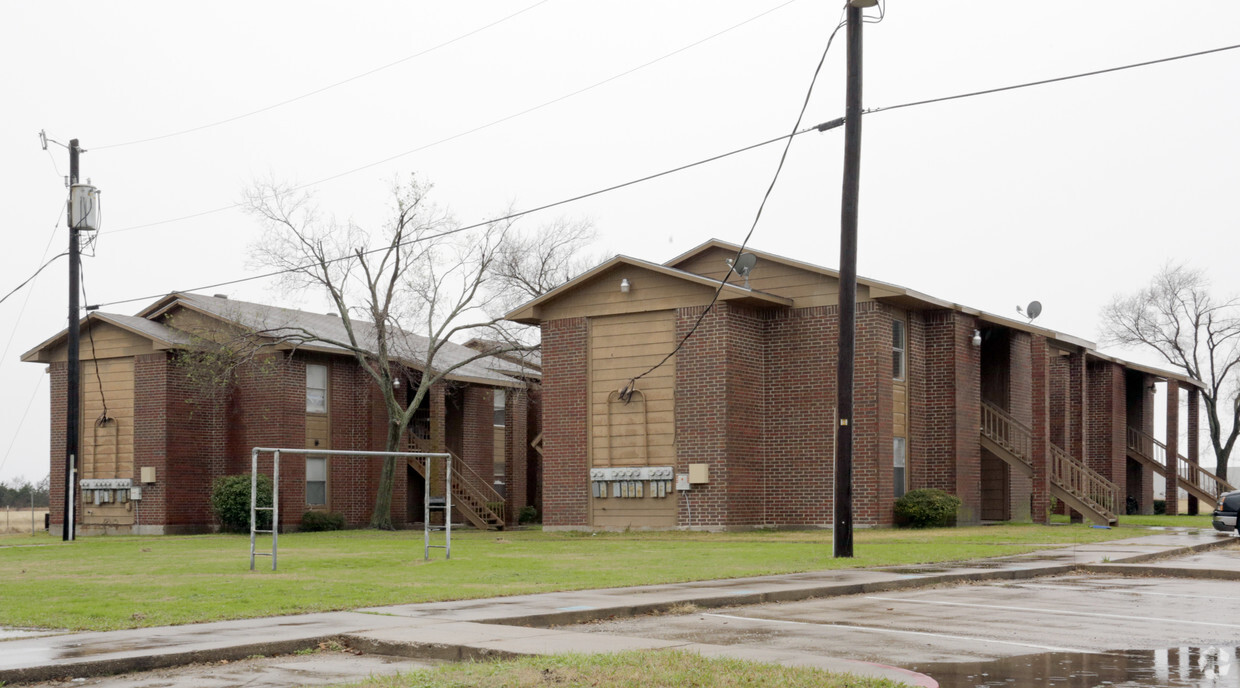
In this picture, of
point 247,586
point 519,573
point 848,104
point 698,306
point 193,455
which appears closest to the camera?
point 247,586

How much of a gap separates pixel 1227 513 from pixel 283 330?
24.9 m

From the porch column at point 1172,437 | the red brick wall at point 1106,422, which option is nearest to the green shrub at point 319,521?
the red brick wall at point 1106,422

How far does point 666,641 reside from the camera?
10039mm

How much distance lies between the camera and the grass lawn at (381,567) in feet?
41.7

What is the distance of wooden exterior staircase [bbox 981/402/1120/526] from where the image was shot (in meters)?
31.4

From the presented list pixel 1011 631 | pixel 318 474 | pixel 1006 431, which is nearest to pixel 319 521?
pixel 318 474

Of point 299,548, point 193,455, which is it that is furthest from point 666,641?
point 193,455

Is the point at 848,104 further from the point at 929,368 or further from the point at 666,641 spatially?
the point at 929,368

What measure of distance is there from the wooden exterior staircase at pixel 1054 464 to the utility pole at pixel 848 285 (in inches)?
576

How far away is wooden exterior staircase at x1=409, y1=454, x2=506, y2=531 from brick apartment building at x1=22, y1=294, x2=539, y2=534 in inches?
3.5

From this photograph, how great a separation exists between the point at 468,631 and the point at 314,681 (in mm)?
2017

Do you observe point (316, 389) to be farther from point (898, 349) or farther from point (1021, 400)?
point (1021, 400)

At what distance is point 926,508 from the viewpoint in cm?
2961

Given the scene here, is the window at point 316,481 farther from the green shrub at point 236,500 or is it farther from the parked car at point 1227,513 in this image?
the parked car at point 1227,513
